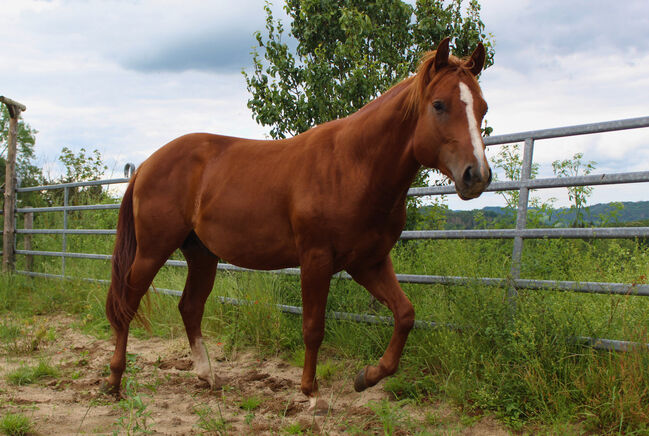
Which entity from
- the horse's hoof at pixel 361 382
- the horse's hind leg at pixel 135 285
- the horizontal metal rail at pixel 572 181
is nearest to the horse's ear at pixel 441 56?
the horizontal metal rail at pixel 572 181

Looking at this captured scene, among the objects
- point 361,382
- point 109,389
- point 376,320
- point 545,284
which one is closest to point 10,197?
point 109,389

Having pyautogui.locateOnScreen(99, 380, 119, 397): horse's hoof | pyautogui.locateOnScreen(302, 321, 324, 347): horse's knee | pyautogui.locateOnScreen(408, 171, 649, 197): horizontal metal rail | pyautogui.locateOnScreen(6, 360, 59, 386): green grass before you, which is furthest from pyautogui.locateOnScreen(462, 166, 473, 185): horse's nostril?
pyautogui.locateOnScreen(6, 360, 59, 386): green grass

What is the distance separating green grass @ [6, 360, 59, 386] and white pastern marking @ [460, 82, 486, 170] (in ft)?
12.7

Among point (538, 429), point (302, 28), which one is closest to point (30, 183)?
point (302, 28)

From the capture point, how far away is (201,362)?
13.3ft

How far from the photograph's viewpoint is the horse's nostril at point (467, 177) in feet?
8.00

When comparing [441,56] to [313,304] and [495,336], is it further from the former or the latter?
[495,336]

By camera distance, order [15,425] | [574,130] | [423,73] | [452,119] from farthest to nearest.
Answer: [574,130]
[15,425]
[423,73]
[452,119]

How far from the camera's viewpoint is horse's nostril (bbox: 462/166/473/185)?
2438mm

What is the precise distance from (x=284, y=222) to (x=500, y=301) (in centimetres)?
154

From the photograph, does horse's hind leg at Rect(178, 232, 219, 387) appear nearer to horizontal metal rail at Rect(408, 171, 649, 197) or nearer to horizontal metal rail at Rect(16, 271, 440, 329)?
horizontal metal rail at Rect(16, 271, 440, 329)

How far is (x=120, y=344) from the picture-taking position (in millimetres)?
3943

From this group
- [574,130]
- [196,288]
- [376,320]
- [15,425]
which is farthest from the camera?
[196,288]

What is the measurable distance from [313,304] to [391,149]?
1.09 meters
